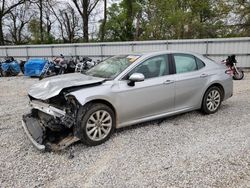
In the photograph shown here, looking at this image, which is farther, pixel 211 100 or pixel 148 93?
pixel 211 100

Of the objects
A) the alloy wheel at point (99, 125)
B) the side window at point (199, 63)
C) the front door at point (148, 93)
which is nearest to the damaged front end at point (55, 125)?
the alloy wheel at point (99, 125)

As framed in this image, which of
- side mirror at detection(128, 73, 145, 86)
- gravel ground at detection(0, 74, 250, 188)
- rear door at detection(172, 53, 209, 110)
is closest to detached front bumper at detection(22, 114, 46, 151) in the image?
Result: gravel ground at detection(0, 74, 250, 188)

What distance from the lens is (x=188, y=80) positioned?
185 inches

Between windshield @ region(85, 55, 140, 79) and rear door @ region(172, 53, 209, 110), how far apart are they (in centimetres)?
89

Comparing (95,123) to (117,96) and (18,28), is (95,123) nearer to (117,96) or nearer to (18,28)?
(117,96)

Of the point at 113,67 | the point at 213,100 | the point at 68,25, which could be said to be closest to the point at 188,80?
the point at 213,100

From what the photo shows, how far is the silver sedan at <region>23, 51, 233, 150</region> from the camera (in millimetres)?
3586

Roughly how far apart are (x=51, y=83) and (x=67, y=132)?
0.83 metres

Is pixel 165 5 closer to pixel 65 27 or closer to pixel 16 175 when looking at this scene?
pixel 65 27

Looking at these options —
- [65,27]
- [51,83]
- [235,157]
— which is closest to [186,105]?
[235,157]

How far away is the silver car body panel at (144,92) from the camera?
12.3 ft

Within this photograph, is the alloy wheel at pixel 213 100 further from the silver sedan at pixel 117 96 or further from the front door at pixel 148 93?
the front door at pixel 148 93

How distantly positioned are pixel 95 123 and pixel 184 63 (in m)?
2.23

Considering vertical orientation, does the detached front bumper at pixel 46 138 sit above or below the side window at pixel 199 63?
below
